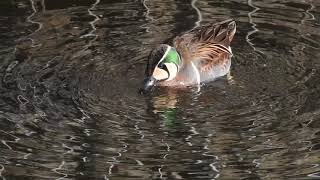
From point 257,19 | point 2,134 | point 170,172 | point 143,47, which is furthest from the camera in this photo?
point 257,19

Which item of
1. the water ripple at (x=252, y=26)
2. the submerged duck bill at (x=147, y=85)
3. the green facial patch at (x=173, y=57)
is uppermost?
the green facial patch at (x=173, y=57)

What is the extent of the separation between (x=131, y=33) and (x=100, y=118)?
265cm

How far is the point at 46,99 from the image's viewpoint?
865 cm

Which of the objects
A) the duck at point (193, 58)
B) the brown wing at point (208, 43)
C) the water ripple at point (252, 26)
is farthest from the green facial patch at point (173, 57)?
the water ripple at point (252, 26)

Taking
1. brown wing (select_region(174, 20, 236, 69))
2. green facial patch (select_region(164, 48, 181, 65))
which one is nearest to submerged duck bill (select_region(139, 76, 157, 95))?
green facial patch (select_region(164, 48, 181, 65))

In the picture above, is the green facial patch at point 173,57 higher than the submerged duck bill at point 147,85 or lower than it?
higher

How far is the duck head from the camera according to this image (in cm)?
900

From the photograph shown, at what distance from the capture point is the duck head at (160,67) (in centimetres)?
900

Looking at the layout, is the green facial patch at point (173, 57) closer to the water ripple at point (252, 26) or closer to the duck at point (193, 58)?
the duck at point (193, 58)

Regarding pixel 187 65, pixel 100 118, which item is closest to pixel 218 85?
pixel 187 65

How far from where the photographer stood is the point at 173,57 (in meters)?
9.43

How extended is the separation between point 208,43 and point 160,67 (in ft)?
3.62

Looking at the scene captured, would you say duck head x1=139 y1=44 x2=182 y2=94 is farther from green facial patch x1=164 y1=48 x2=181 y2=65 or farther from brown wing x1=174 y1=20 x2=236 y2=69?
brown wing x1=174 y1=20 x2=236 y2=69

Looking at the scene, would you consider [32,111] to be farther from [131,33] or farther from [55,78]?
[131,33]
